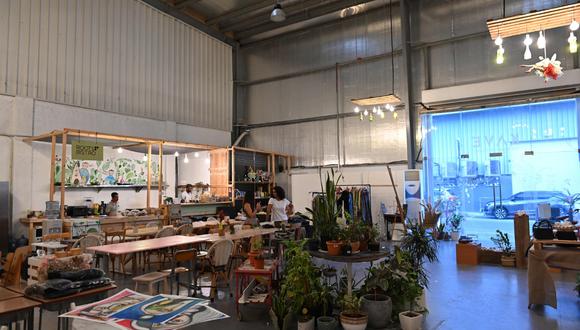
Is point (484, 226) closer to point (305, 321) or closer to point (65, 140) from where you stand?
point (305, 321)

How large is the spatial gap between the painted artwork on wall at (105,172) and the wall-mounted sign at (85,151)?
74.2 inches

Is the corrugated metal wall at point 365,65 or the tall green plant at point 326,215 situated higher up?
the corrugated metal wall at point 365,65

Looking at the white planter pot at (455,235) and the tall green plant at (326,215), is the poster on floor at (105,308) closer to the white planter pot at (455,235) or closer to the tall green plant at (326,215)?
the tall green plant at (326,215)

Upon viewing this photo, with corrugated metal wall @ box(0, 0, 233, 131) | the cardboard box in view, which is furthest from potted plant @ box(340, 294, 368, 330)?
corrugated metal wall @ box(0, 0, 233, 131)

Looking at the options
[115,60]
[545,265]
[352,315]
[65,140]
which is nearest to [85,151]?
[65,140]

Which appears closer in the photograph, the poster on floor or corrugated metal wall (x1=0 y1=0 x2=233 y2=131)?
the poster on floor

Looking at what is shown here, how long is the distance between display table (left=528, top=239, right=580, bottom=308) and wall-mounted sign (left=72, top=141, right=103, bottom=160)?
7.42m

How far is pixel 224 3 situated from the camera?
12.0 m

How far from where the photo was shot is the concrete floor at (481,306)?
4.08 metres

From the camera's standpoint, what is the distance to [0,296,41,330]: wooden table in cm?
202

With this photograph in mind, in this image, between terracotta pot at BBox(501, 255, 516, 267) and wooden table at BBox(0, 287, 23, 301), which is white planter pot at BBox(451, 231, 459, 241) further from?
wooden table at BBox(0, 287, 23, 301)

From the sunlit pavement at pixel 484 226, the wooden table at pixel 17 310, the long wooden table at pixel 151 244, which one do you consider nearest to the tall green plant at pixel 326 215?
the long wooden table at pixel 151 244

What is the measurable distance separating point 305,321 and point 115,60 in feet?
29.8

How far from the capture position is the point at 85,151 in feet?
24.4
